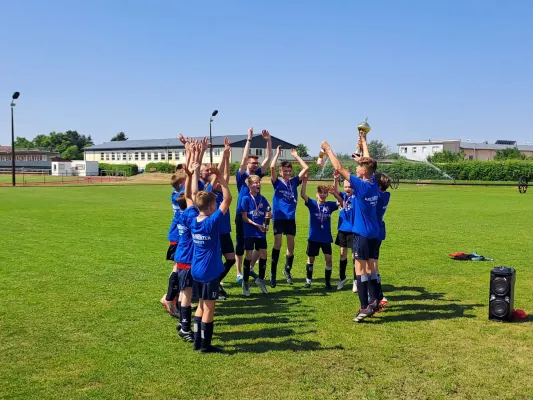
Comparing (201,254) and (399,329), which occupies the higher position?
(201,254)

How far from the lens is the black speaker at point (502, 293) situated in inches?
282

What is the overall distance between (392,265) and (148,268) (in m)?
5.66

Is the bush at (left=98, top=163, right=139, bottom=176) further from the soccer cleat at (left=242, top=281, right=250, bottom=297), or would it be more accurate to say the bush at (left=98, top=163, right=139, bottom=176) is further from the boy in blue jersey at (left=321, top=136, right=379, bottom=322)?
the boy in blue jersey at (left=321, top=136, right=379, bottom=322)

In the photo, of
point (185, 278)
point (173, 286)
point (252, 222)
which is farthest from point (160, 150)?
point (185, 278)

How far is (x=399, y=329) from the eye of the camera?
709cm

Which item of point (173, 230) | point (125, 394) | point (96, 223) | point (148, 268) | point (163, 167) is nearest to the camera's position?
point (125, 394)

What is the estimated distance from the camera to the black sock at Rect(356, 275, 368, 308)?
7.53 meters

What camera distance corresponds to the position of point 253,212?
9.07 m

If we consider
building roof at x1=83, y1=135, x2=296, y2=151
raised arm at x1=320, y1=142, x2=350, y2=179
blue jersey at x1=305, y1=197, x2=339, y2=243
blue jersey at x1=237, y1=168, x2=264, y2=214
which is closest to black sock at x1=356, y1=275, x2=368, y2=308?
raised arm at x1=320, y1=142, x2=350, y2=179

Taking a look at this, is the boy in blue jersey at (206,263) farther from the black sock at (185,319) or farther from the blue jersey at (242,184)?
the blue jersey at (242,184)

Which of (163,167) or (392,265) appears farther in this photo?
(163,167)

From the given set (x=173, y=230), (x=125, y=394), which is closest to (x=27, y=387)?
(x=125, y=394)

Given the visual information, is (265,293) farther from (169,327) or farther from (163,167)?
(163,167)

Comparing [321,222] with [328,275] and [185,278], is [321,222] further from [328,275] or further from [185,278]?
[185,278]
